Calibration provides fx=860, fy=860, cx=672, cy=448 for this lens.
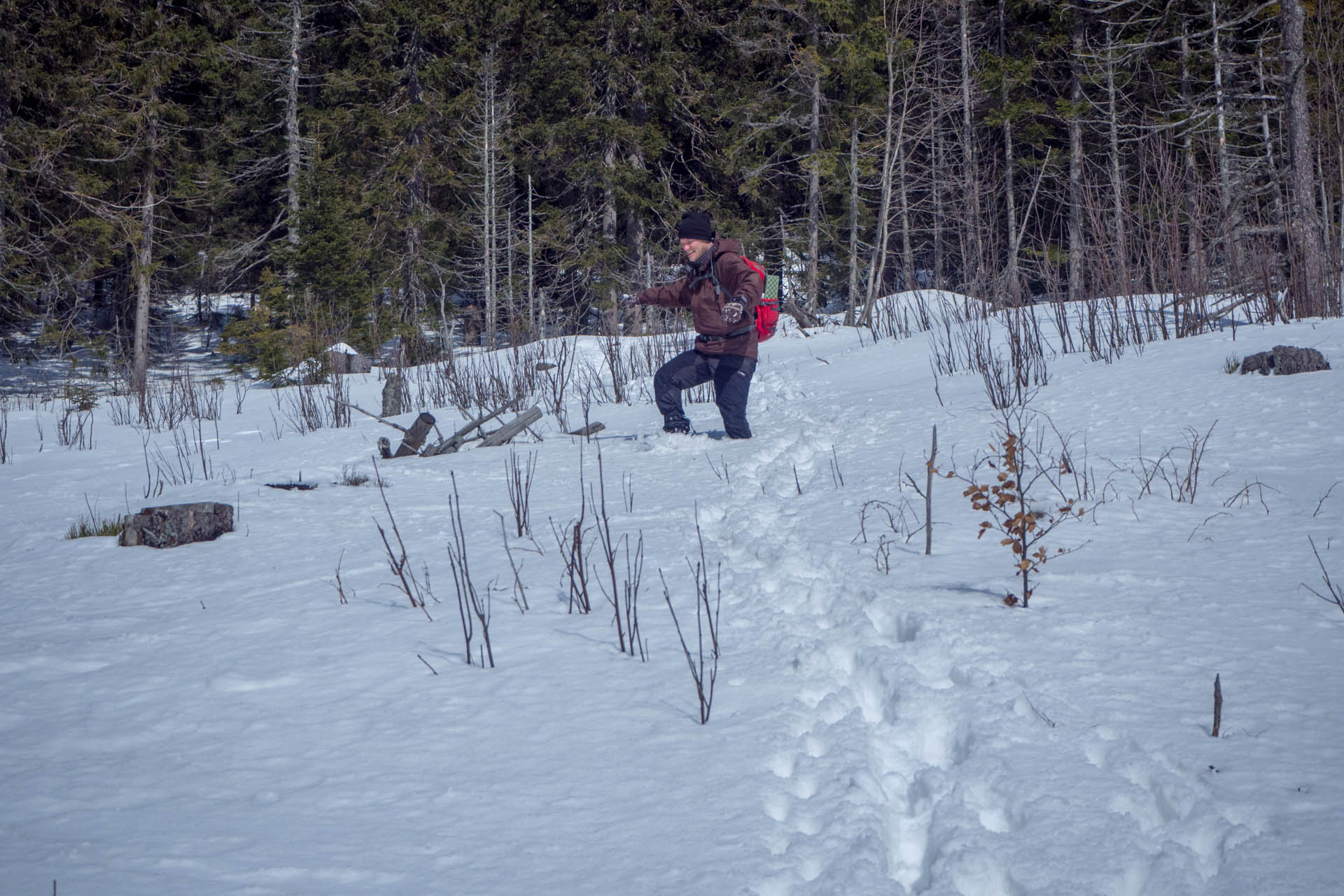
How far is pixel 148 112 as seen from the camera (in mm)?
17531

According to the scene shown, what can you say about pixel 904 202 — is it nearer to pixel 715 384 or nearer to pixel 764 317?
pixel 764 317

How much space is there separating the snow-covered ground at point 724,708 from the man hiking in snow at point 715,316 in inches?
64.7

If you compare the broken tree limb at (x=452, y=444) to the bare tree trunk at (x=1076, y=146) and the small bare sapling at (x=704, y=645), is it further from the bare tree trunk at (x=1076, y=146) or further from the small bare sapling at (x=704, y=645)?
the bare tree trunk at (x=1076, y=146)

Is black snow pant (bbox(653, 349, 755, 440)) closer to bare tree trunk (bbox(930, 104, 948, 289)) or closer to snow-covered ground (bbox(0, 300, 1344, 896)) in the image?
snow-covered ground (bbox(0, 300, 1344, 896))

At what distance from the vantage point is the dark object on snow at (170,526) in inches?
153

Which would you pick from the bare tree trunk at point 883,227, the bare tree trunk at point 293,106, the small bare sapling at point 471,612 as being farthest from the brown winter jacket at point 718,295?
the bare tree trunk at point 293,106

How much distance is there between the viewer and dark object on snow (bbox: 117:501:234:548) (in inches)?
153

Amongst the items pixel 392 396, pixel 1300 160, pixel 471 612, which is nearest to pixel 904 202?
pixel 1300 160

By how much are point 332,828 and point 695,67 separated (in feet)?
70.0

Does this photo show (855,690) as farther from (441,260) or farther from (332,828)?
(441,260)

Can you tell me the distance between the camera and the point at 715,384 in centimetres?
588

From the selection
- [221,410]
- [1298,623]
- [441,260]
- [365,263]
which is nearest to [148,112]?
[365,263]

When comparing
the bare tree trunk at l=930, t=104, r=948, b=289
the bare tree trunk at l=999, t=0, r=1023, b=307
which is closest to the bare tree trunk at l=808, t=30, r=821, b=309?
the bare tree trunk at l=930, t=104, r=948, b=289

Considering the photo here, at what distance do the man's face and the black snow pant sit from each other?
0.64 metres
